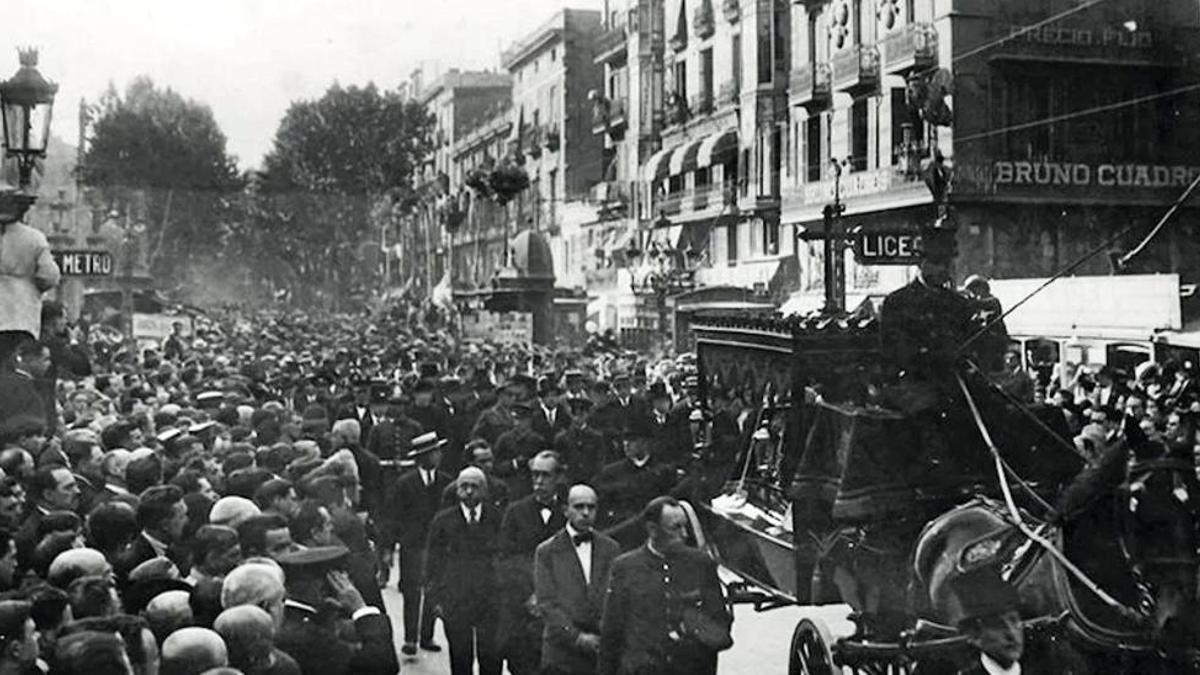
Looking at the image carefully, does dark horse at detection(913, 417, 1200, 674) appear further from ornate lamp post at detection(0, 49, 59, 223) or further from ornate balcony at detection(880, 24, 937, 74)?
ornate balcony at detection(880, 24, 937, 74)

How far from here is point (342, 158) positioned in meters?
46.6

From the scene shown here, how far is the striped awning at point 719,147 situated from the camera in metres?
37.0

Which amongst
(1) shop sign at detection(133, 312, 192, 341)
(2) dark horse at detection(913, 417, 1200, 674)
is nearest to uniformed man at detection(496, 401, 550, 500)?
(2) dark horse at detection(913, 417, 1200, 674)

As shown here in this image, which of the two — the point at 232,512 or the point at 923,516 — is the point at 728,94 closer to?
the point at 923,516

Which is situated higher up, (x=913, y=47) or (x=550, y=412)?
(x=913, y=47)

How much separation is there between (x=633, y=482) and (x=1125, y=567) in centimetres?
449

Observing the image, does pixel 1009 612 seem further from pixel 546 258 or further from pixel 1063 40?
pixel 1063 40

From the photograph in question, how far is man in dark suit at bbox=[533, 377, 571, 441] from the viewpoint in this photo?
1294 centimetres

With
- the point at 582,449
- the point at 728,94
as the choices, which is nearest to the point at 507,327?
the point at 582,449

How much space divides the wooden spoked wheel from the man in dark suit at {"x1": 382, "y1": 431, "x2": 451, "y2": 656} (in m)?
3.29

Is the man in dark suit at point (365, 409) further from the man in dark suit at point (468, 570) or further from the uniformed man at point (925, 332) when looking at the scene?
the uniformed man at point (925, 332)

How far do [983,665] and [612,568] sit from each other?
176 cm

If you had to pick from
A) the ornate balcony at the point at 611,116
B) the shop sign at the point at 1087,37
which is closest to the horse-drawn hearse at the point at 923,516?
the shop sign at the point at 1087,37

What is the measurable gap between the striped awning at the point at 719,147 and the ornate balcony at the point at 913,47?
9.17 metres
